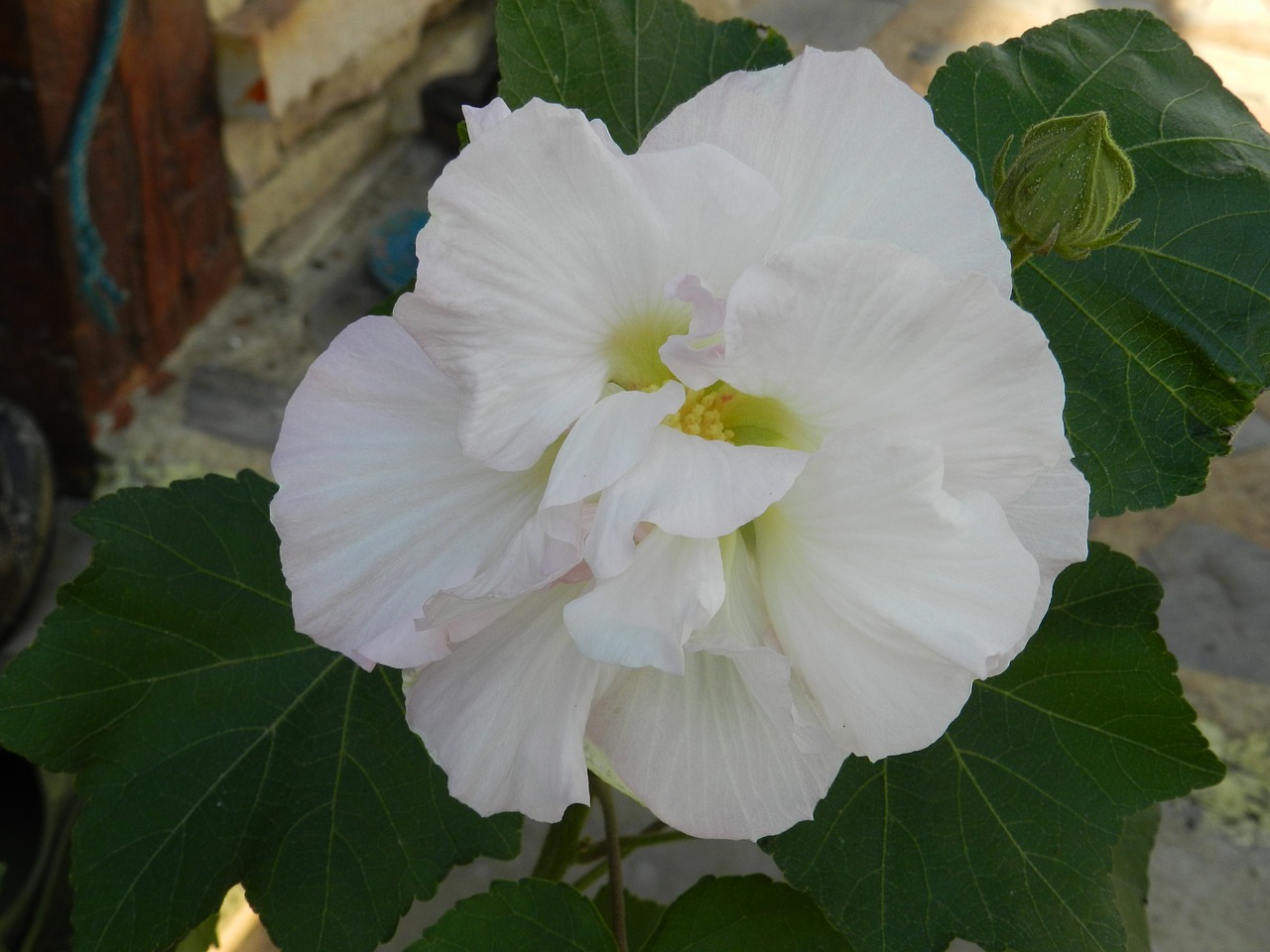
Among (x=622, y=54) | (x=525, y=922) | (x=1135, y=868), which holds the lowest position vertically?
(x=1135, y=868)

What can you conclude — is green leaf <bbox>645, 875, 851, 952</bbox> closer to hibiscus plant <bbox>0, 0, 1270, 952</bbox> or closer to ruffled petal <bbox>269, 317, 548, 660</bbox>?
hibiscus plant <bbox>0, 0, 1270, 952</bbox>

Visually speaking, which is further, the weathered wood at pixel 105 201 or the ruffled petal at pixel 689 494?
the weathered wood at pixel 105 201

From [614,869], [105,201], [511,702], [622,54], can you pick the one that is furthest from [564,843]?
[105,201]

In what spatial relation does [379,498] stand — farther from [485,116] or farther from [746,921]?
[746,921]

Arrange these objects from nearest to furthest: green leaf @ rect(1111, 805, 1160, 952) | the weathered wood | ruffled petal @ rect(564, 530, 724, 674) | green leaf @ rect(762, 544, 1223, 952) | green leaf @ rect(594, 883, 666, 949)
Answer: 1. ruffled petal @ rect(564, 530, 724, 674)
2. green leaf @ rect(762, 544, 1223, 952)
3. green leaf @ rect(1111, 805, 1160, 952)
4. green leaf @ rect(594, 883, 666, 949)
5. the weathered wood

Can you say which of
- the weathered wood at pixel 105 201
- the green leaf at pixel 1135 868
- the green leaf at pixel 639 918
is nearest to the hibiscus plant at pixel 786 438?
the green leaf at pixel 1135 868

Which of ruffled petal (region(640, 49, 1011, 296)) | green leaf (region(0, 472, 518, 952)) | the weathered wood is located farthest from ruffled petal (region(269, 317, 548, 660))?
the weathered wood

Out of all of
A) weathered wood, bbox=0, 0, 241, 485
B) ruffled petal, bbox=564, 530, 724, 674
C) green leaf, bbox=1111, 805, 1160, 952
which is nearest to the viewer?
ruffled petal, bbox=564, 530, 724, 674

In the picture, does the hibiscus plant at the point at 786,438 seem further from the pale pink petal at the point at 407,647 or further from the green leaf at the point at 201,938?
the green leaf at the point at 201,938
